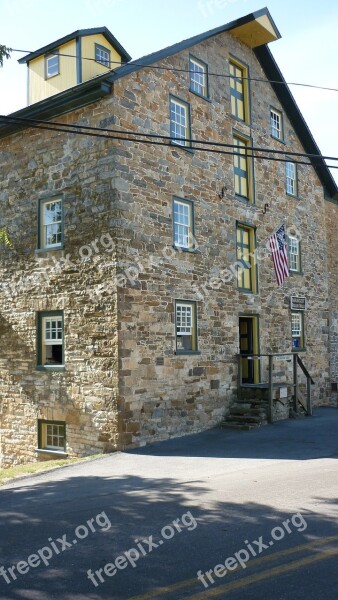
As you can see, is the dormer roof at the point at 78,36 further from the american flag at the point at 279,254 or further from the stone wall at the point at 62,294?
the american flag at the point at 279,254

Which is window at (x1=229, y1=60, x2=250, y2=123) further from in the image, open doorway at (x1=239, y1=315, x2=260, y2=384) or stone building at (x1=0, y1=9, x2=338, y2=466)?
open doorway at (x1=239, y1=315, x2=260, y2=384)

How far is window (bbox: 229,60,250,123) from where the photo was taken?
18422 millimetres

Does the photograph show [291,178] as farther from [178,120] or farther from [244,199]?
[178,120]

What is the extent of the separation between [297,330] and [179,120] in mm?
8771

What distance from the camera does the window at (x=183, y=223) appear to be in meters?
15.3

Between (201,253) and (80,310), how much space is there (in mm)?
4009

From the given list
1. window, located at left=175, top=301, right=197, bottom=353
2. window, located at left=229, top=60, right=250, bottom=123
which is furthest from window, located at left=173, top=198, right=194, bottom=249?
window, located at left=229, top=60, right=250, bottom=123

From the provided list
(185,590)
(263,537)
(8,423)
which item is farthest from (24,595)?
(8,423)

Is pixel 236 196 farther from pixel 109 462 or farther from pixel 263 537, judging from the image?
pixel 263 537

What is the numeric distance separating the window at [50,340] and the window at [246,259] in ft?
19.6

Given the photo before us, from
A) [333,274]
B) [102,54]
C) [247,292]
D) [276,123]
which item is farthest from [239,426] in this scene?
[102,54]

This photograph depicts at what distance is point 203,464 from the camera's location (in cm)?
1136

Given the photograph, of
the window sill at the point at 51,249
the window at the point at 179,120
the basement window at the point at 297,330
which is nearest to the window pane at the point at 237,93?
the window at the point at 179,120

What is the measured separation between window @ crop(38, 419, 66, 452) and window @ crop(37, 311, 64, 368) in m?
1.53
